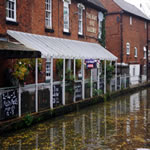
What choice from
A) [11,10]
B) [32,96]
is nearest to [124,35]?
[11,10]

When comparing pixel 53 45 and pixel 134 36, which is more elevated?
pixel 134 36

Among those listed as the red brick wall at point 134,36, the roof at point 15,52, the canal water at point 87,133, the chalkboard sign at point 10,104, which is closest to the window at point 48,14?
the roof at point 15,52

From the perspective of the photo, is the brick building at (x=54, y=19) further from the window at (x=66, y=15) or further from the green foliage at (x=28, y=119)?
the green foliage at (x=28, y=119)

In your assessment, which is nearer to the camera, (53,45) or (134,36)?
(53,45)

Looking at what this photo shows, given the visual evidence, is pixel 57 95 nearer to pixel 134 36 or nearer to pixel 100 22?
pixel 100 22

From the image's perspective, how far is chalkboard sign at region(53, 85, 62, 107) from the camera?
13.7m

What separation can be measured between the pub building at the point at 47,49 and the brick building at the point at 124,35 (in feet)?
27.8

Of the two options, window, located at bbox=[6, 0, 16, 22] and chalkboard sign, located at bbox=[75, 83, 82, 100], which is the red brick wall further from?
window, located at bbox=[6, 0, 16, 22]

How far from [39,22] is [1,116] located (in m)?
7.46

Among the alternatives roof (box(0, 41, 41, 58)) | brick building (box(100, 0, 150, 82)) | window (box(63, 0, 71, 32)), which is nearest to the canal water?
roof (box(0, 41, 41, 58))

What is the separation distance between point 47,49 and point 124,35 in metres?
18.8

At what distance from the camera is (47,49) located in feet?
45.4

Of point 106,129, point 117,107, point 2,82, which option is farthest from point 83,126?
point 117,107

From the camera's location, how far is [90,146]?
336 inches
